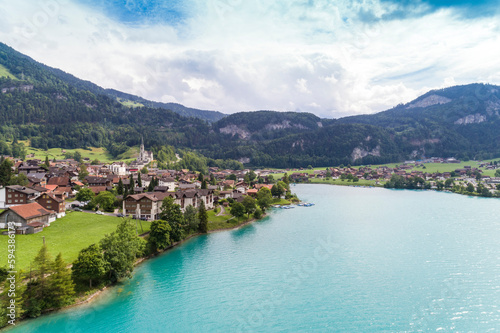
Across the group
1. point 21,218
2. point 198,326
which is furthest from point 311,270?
point 21,218

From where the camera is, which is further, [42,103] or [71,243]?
[42,103]

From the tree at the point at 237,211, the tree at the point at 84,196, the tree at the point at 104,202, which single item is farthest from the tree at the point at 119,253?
the tree at the point at 84,196

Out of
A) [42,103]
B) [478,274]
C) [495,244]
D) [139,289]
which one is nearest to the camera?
[139,289]

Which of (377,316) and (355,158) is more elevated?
(355,158)

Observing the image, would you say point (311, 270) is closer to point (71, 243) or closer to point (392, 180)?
point (71, 243)

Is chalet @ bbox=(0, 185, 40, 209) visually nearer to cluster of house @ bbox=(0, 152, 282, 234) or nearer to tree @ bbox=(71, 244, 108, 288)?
cluster of house @ bbox=(0, 152, 282, 234)

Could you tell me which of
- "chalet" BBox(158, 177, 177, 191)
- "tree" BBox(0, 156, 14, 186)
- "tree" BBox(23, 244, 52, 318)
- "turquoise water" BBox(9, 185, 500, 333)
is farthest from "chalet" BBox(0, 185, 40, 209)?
"chalet" BBox(158, 177, 177, 191)
